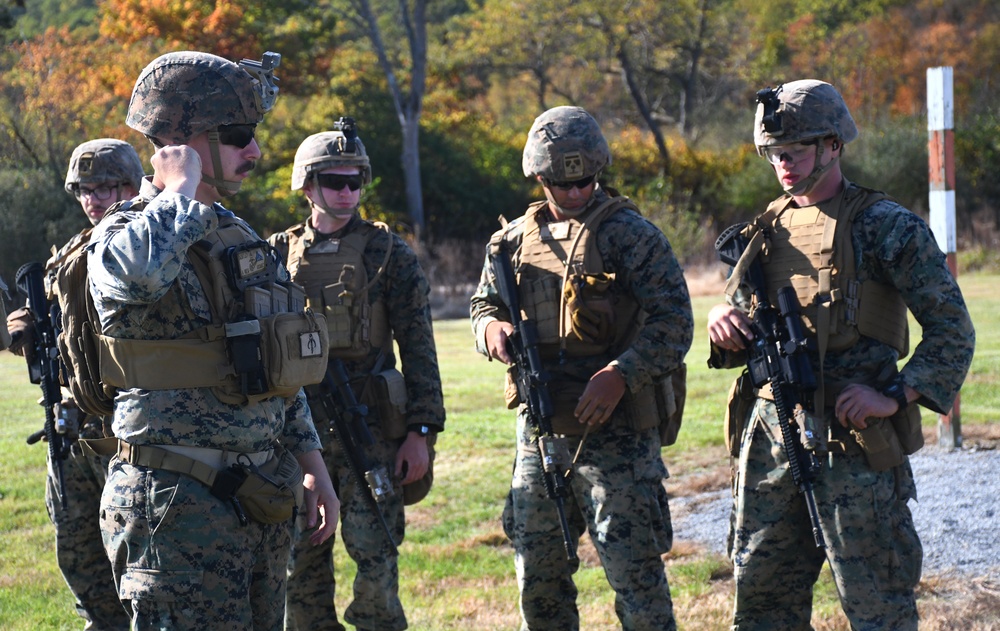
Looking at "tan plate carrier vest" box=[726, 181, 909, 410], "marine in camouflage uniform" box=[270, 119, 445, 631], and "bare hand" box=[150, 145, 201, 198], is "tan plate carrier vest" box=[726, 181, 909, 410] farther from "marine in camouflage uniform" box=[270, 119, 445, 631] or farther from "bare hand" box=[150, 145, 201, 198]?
"bare hand" box=[150, 145, 201, 198]

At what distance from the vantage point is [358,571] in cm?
489

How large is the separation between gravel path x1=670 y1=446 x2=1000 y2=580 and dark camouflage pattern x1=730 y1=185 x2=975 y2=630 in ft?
5.91

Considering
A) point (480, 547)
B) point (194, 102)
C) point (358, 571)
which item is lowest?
point (480, 547)

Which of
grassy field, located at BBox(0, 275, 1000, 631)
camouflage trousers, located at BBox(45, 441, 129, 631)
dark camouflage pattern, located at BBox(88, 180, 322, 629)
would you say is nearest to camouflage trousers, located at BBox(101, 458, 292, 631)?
dark camouflage pattern, located at BBox(88, 180, 322, 629)

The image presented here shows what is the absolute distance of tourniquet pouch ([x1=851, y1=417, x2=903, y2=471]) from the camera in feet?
13.2

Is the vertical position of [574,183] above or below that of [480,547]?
Result: above

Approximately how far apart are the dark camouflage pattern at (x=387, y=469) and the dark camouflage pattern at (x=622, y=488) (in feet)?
1.89

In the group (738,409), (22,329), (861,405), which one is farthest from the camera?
(22,329)

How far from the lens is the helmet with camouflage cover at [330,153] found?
5.05 metres

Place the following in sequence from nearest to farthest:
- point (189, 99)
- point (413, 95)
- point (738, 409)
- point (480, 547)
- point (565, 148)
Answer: point (189, 99)
point (738, 409)
point (565, 148)
point (480, 547)
point (413, 95)

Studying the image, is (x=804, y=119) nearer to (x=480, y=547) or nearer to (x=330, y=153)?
(x=330, y=153)

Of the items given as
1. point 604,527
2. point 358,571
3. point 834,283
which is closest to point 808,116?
point 834,283

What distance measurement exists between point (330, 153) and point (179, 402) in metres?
2.18

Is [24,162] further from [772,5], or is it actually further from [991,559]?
[772,5]
